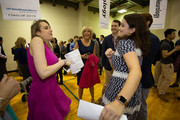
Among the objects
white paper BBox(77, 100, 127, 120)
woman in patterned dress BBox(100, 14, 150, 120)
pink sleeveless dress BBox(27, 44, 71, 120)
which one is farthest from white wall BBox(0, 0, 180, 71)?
white paper BBox(77, 100, 127, 120)

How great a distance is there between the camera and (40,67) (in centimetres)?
85

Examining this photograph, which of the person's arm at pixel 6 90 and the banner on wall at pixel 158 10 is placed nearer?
the person's arm at pixel 6 90

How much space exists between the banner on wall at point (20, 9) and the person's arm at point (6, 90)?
1.26 metres

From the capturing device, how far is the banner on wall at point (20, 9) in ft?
4.40

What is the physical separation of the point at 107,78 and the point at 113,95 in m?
1.48

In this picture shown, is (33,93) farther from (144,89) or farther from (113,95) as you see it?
(144,89)

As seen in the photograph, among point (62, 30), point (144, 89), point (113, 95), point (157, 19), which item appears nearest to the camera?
point (113, 95)

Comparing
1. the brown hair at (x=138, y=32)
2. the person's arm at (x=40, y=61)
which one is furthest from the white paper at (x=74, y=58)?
the brown hair at (x=138, y=32)

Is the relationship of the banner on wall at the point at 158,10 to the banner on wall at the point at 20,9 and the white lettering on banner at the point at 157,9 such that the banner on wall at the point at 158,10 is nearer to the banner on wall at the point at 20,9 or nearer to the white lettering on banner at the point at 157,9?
the white lettering on banner at the point at 157,9

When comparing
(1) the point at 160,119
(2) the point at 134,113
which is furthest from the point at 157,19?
(2) the point at 134,113

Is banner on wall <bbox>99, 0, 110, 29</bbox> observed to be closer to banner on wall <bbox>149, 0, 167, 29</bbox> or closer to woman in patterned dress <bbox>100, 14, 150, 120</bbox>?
banner on wall <bbox>149, 0, 167, 29</bbox>

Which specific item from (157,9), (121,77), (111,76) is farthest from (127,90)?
(157,9)

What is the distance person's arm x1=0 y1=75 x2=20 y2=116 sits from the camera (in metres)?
0.58

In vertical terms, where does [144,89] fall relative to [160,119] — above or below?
above
